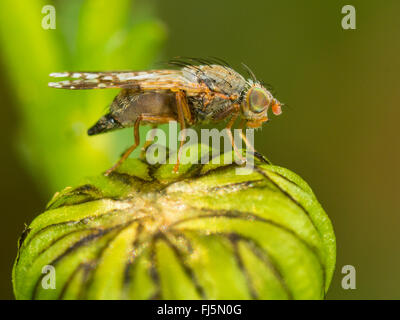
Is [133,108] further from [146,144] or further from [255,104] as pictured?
[255,104]

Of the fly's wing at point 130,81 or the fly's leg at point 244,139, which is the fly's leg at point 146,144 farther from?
the fly's leg at point 244,139

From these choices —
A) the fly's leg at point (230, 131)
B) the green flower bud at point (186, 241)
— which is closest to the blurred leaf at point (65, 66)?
the fly's leg at point (230, 131)

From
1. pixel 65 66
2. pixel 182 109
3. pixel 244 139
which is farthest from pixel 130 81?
pixel 65 66

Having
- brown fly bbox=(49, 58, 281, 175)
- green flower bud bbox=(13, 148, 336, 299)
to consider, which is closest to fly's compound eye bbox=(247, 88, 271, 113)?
brown fly bbox=(49, 58, 281, 175)

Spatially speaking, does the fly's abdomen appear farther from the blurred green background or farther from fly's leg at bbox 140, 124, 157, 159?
the blurred green background

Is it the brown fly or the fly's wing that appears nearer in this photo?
the fly's wing
